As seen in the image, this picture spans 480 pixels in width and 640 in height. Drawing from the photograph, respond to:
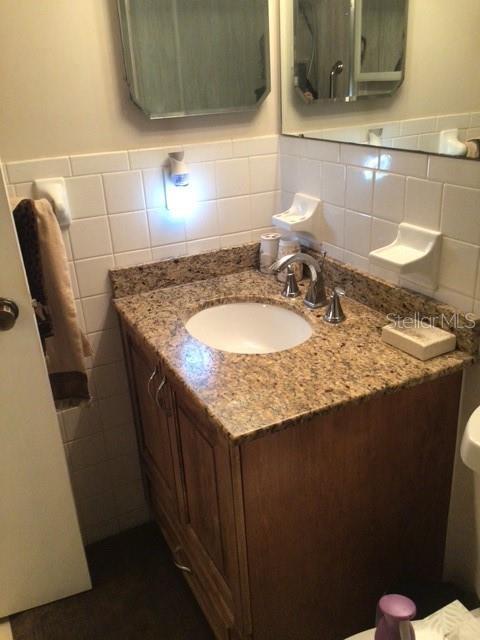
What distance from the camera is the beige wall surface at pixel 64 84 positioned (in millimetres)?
1337

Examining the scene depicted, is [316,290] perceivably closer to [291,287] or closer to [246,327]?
[291,287]

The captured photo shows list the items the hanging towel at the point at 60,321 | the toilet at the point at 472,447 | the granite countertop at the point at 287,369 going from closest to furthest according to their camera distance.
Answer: the toilet at the point at 472,447 < the granite countertop at the point at 287,369 < the hanging towel at the point at 60,321

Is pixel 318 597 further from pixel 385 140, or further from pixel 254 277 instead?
pixel 385 140

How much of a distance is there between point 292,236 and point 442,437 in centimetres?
75

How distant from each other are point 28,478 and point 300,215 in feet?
3.49

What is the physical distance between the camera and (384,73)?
1478mm

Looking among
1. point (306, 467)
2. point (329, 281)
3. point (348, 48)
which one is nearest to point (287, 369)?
point (306, 467)

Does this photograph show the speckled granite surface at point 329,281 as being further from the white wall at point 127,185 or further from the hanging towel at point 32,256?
the hanging towel at point 32,256

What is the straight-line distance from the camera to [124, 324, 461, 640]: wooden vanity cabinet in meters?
1.12

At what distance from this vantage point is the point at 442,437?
1305 mm

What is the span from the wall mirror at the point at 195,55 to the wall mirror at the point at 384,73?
0.10 meters

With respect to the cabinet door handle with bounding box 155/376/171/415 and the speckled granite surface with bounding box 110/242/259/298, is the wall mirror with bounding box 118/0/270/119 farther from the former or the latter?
the cabinet door handle with bounding box 155/376/171/415

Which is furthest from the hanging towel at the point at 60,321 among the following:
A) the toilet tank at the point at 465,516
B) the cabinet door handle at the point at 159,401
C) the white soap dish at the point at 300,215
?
the toilet tank at the point at 465,516

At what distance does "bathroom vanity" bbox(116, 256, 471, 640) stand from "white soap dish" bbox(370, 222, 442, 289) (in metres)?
0.17
